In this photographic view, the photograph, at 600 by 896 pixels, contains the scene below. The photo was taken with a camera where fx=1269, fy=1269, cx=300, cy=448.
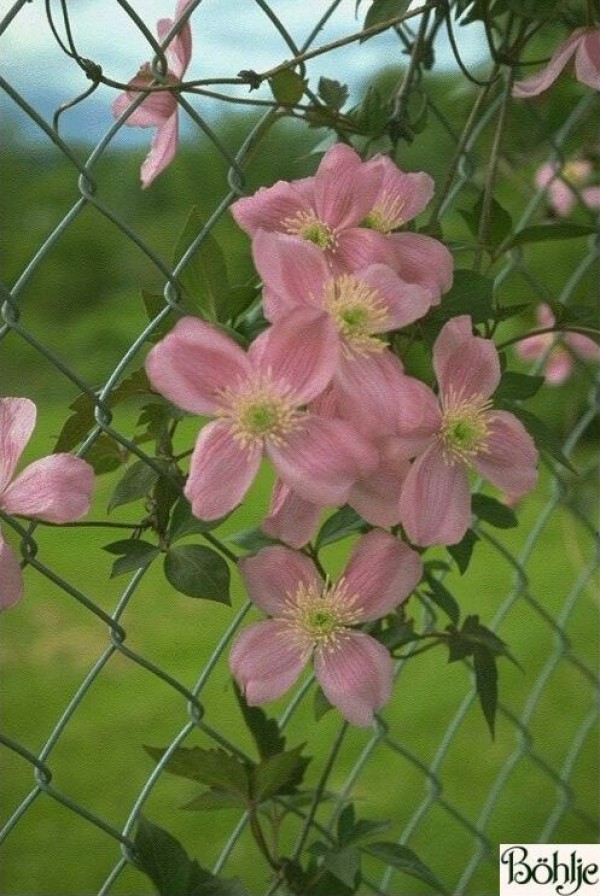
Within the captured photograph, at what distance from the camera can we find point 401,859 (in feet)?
2.49

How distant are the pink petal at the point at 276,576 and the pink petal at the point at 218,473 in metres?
0.09

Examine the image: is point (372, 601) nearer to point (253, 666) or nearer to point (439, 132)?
point (253, 666)

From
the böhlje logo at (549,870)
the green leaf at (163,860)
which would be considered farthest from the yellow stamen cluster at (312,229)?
the böhlje logo at (549,870)

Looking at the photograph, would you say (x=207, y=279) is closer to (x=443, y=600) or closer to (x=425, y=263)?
(x=425, y=263)

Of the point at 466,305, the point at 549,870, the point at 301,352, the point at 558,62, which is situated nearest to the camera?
the point at 301,352

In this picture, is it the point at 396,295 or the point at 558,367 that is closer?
the point at 396,295

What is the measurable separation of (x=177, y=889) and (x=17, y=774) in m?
1.24

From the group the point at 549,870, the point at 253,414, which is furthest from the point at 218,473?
the point at 549,870

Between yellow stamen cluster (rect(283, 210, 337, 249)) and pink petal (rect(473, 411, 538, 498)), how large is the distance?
0.12 metres

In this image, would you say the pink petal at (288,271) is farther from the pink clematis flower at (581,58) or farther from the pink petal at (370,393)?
the pink clematis flower at (581,58)

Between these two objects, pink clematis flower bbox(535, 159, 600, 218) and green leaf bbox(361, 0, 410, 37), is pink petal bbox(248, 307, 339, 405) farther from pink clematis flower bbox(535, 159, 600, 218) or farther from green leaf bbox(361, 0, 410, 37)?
pink clematis flower bbox(535, 159, 600, 218)

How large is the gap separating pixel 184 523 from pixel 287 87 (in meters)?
0.25

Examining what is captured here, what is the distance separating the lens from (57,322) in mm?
3562

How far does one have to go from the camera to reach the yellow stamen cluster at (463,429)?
0.63 m
